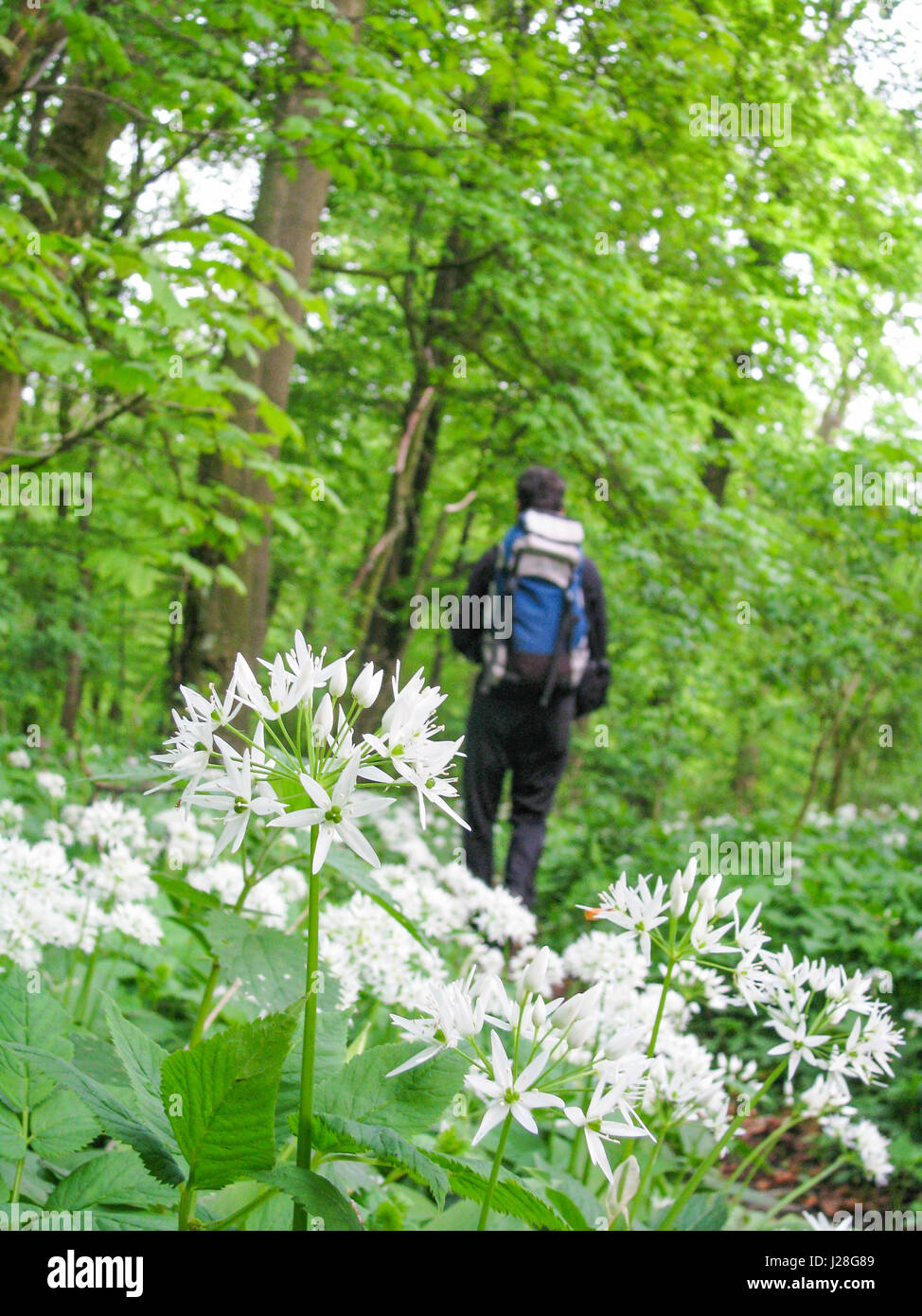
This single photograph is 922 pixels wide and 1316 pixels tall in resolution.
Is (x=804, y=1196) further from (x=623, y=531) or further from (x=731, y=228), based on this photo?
(x=731, y=228)

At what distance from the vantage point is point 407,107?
4207mm

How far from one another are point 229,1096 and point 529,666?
5175 mm

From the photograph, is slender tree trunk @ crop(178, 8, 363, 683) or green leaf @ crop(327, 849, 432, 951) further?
slender tree trunk @ crop(178, 8, 363, 683)

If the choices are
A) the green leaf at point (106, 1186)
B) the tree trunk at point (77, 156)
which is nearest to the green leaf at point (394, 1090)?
the green leaf at point (106, 1186)

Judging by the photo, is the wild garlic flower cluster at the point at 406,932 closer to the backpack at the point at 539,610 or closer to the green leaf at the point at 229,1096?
the green leaf at the point at 229,1096

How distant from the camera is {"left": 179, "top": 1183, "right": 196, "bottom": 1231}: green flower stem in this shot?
989 mm

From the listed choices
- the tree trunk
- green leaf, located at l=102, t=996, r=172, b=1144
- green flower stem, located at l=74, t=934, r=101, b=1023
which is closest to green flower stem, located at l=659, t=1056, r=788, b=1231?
green leaf, located at l=102, t=996, r=172, b=1144

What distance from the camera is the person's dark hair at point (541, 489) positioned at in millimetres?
6363

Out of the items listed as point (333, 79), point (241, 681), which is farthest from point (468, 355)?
point (241, 681)

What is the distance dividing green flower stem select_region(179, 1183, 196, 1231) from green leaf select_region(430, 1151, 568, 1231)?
23 cm

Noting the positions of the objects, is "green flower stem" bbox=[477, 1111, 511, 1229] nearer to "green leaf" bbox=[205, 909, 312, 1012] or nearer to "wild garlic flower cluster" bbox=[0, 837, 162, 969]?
"green leaf" bbox=[205, 909, 312, 1012]

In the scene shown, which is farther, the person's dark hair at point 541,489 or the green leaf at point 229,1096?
the person's dark hair at point 541,489

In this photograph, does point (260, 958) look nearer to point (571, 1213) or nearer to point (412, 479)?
point (571, 1213)

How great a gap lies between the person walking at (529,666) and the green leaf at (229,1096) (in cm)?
508
